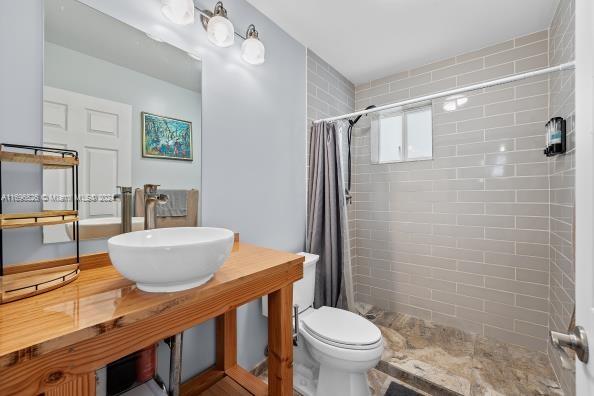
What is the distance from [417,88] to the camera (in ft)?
8.07

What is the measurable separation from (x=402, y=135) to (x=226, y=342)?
2.27 m

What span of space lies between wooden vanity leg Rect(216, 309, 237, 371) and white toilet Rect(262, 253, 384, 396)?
307 mm

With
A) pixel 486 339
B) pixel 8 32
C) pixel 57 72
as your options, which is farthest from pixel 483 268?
pixel 8 32

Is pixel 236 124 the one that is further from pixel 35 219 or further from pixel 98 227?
pixel 35 219

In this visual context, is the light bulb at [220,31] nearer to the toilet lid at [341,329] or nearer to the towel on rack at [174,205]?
the towel on rack at [174,205]

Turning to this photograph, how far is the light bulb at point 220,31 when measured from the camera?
1379 mm

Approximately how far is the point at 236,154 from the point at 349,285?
128cm

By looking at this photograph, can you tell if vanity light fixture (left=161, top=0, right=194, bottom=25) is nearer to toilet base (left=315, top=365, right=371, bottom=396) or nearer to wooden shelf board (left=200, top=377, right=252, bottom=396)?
wooden shelf board (left=200, top=377, right=252, bottom=396)

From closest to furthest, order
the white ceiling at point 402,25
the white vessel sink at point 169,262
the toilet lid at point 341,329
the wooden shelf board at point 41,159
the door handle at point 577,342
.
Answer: the door handle at point 577,342 → the white vessel sink at point 169,262 → the wooden shelf board at point 41,159 → the toilet lid at point 341,329 → the white ceiling at point 402,25

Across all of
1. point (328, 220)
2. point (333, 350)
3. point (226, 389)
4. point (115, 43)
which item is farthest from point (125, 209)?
point (328, 220)

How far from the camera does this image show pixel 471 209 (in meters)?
2.19

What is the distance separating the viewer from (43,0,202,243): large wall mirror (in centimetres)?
100

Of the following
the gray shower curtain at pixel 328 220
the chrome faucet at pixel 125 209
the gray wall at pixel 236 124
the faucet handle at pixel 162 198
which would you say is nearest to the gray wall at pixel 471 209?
the gray shower curtain at pixel 328 220

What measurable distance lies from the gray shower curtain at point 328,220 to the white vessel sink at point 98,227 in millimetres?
1260
